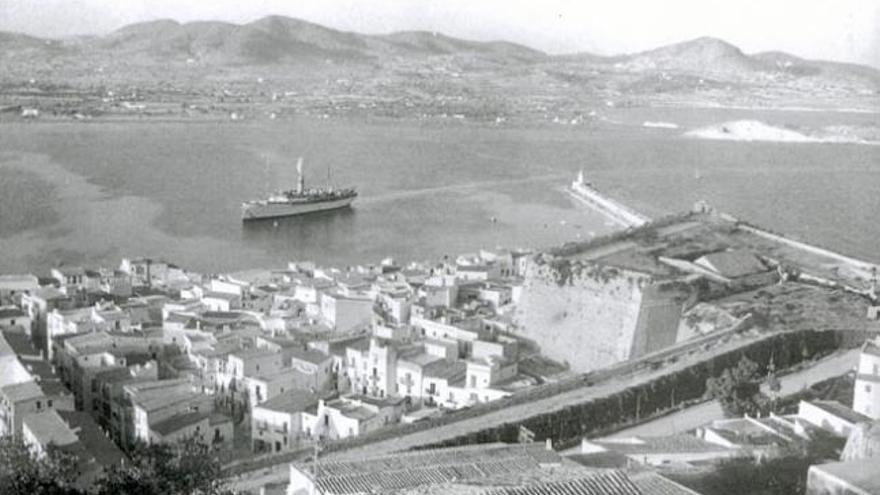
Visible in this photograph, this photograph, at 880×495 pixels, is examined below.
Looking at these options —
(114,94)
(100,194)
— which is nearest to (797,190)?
(100,194)

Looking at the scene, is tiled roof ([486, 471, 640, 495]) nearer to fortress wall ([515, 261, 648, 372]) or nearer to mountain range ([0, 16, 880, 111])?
fortress wall ([515, 261, 648, 372])

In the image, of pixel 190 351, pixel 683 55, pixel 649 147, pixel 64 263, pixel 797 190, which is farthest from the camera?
pixel 683 55

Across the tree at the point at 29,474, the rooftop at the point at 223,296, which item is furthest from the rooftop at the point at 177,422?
the rooftop at the point at 223,296

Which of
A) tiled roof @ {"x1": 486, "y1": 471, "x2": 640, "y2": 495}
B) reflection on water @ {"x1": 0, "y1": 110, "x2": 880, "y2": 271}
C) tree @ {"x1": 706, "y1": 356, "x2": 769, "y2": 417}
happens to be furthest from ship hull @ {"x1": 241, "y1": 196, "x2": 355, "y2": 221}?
tiled roof @ {"x1": 486, "y1": 471, "x2": 640, "y2": 495}

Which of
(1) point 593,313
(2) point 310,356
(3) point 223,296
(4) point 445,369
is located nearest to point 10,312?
(3) point 223,296

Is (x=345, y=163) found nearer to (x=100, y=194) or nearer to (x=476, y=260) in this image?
(x=100, y=194)

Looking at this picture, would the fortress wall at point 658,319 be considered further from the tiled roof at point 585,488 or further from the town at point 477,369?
the tiled roof at point 585,488
